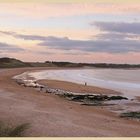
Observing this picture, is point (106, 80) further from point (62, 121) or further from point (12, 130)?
point (12, 130)

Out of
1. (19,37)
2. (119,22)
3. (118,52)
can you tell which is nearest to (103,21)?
(119,22)

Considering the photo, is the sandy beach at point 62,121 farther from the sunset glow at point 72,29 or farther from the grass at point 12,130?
the sunset glow at point 72,29

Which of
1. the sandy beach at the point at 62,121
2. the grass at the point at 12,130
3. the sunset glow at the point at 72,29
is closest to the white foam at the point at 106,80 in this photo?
the sandy beach at the point at 62,121

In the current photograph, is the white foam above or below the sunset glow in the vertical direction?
below

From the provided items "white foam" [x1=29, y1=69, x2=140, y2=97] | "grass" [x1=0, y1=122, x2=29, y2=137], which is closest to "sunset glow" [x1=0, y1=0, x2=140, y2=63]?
"grass" [x1=0, y1=122, x2=29, y2=137]

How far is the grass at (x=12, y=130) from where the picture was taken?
24.1ft

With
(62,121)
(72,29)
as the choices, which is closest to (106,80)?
(62,121)

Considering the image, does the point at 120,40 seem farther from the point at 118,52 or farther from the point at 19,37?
the point at 19,37

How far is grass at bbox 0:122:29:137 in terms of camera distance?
7336mm

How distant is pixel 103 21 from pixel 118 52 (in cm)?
90

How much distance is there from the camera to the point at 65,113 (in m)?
9.50

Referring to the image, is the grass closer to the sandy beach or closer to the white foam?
the sandy beach

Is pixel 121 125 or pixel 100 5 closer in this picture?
pixel 100 5

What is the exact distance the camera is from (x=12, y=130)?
24.6 feet
